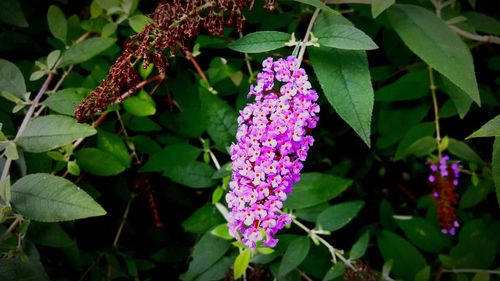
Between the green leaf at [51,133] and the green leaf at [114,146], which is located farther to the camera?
the green leaf at [114,146]

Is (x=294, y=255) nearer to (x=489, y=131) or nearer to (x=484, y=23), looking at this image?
(x=489, y=131)

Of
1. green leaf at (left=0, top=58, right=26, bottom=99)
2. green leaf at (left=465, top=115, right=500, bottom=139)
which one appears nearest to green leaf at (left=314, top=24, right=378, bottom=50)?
green leaf at (left=465, top=115, right=500, bottom=139)

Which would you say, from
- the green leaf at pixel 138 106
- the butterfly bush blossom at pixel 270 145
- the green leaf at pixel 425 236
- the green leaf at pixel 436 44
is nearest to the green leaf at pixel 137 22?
the green leaf at pixel 138 106

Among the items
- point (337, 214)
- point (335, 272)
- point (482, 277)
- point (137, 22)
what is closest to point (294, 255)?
point (335, 272)

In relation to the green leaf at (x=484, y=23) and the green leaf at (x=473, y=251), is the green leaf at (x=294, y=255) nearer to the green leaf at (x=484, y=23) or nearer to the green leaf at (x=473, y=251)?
the green leaf at (x=473, y=251)

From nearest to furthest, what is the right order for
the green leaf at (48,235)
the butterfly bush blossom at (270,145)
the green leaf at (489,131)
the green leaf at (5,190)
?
the green leaf at (489,131), the butterfly bush blossom at (270,145), the green leaf at (5,190), the green leaf at (48,235)
